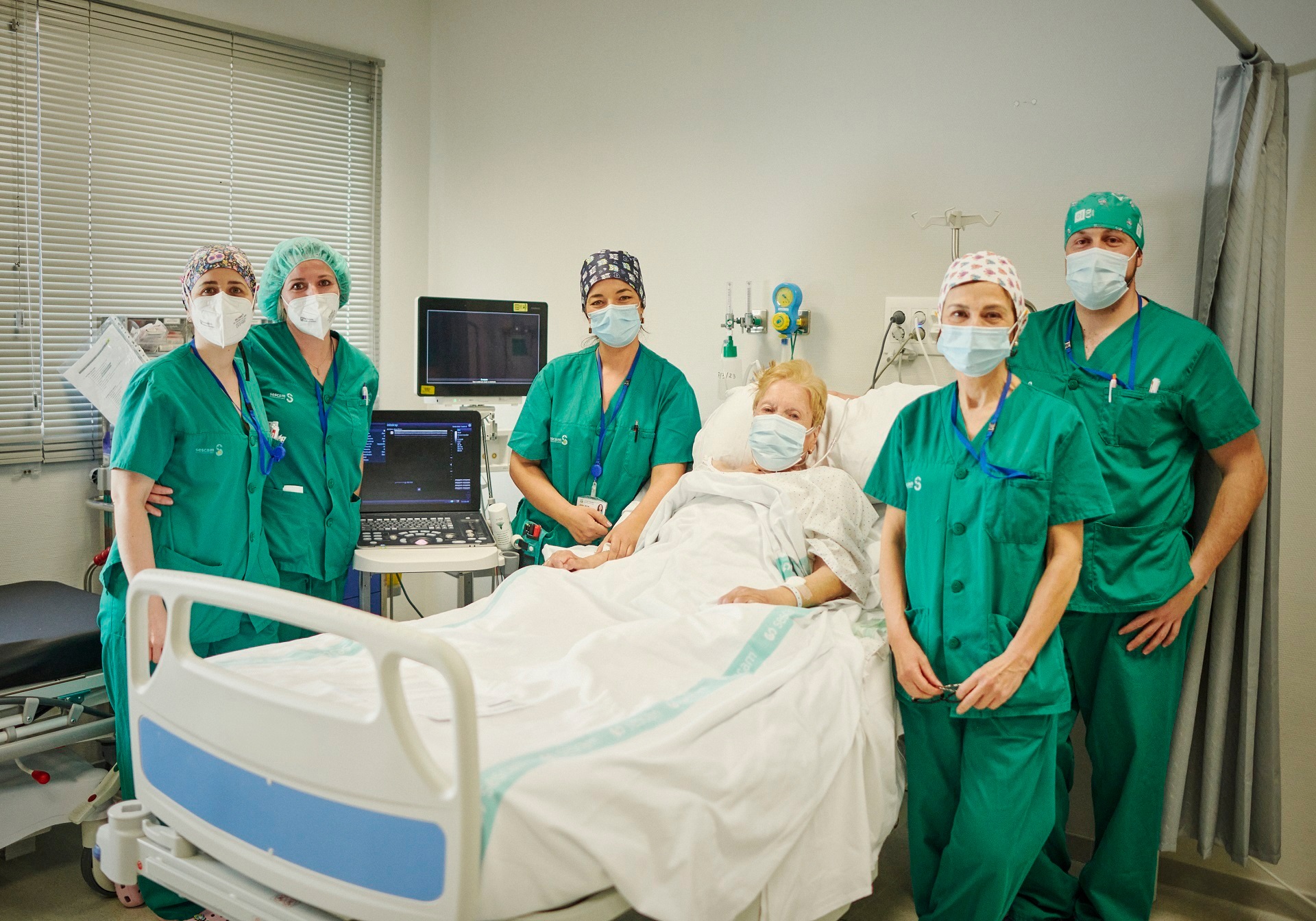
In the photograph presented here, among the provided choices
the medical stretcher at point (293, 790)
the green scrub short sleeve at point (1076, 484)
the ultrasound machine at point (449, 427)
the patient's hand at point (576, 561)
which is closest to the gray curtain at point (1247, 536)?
the green scrub short sleeve at point (1076, 484)

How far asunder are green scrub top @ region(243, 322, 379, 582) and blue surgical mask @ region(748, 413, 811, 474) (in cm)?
104

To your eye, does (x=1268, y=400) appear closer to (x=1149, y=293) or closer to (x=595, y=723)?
(x=1149, y=293)

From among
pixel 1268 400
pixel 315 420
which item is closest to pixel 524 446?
pixel 315 420

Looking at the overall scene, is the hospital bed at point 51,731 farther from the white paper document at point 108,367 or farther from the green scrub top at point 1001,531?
the green scrub top at point 1001,531

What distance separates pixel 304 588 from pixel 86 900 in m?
0.88

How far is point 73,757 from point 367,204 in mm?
2668

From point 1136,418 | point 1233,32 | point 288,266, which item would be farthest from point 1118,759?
point 288,266

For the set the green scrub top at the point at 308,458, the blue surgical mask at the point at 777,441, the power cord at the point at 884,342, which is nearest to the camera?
the green scrub top at the point at 308,458

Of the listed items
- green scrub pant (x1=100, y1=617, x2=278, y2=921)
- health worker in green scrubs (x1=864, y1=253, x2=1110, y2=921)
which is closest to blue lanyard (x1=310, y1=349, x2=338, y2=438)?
green scrub pant (x1=100, y1=617, x2=278, y2=921)

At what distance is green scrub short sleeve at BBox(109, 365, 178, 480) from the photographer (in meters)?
2.10

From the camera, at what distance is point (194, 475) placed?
7.24 feet

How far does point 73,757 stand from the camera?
2467 mm

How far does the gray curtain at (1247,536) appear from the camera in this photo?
219 centimetres

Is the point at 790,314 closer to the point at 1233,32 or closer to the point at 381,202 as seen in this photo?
the point at 1233,32
